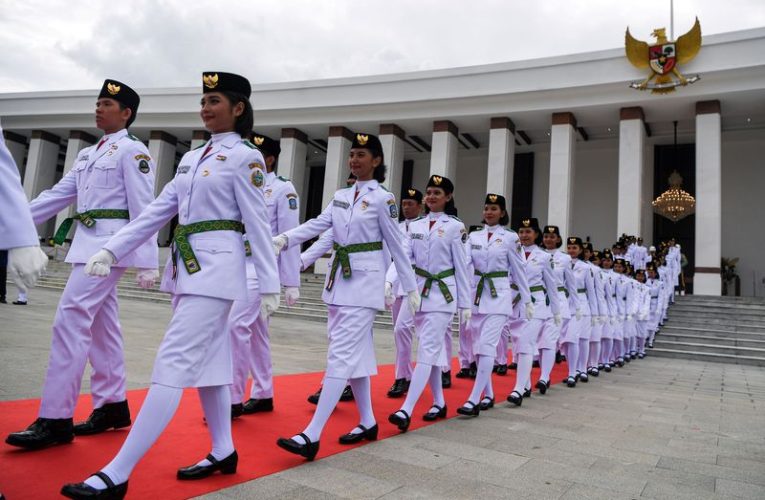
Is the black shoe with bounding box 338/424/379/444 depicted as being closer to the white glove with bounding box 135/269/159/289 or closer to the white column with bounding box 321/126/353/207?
the white glove with bounding box 135/269/159/289

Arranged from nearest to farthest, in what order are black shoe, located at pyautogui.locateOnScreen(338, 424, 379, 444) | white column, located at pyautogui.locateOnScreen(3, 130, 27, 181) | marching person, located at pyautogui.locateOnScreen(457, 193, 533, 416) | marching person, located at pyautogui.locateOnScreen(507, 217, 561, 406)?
black shoe, located at pyautogui.locateOnScreen(338, 424, 379, 444), marching person, located at pyautogui.locateOnScreen(457, 193, 533, 416), marching person, located at pyautogui.locateOnScreen(507, 217, 561, 406), white column, located at pyautogui.locateOnScreen(3, 130, 27, 181)

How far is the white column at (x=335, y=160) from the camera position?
23.8 m

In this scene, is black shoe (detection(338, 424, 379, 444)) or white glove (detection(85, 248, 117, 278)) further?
black shoe (detection(338, 424, 379, 444))

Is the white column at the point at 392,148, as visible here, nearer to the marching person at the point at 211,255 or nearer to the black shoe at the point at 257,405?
the black shoe at the point at 257,405

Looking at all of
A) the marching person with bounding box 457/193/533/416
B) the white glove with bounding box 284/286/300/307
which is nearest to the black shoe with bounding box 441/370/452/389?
the marching person with bounding box 457/193/533/416

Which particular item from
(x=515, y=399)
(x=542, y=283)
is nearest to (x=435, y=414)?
(x=515, y=399)

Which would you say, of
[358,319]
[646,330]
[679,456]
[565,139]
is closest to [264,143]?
[358,319]

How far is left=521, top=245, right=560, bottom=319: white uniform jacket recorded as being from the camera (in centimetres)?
598

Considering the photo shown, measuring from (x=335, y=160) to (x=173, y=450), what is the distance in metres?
21.5

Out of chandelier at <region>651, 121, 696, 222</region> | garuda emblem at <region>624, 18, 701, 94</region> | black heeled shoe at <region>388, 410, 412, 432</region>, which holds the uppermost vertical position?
garuda emblem at <region>624, 18, 701, 94</region>

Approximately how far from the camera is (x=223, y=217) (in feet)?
8.34

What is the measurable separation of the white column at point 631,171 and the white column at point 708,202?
176 cm

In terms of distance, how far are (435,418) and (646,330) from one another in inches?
361

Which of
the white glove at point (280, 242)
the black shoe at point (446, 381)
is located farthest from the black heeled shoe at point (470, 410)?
the white glove at point (280, 242)
